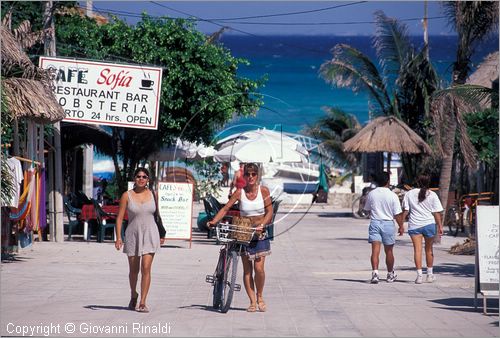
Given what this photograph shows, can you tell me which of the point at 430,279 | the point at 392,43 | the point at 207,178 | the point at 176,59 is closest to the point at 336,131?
the point at 392,43

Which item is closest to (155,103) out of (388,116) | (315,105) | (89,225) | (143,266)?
(89,225)

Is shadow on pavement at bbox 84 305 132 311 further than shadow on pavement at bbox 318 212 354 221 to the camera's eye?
No

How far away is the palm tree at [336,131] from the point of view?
154 feet

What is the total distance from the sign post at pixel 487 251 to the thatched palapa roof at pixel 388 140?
1963 centimetres

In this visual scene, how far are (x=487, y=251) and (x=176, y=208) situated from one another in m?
11.1

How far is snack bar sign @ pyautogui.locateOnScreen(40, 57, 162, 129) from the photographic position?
22.3m

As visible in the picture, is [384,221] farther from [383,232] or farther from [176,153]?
[176,153]

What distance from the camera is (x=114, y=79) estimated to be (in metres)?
22.5

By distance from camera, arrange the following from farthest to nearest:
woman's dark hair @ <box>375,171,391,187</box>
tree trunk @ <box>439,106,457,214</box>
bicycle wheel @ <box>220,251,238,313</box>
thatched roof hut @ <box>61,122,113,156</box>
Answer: thatched roof hut @ <box>61,122,113,156</box> → tree trunk @ <box>439,106,457,214</box> → woman's dark hair @ <box>375,171,391,187</box> → bicycle wheel @ <box>220,251,238,313</box>

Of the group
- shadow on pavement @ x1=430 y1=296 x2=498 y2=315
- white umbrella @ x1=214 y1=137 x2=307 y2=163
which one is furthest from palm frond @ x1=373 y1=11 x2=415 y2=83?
shadow on pavement @ x1=430 y1=296 x2=498 y2=315

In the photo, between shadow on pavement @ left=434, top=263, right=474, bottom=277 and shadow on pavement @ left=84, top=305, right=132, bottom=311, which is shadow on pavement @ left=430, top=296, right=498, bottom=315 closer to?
shadow on pavement @ left=434, top=263, right=474, bottom=277

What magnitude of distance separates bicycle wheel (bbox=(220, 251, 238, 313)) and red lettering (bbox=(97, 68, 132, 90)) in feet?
35.9

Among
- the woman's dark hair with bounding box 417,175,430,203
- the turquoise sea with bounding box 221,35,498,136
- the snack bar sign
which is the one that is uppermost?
the turquoise sea with bounding box 221,35,498,136

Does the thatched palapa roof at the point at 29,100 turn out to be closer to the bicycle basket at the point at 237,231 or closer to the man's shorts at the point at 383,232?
the bicycle basket at the point at 237,231
